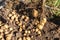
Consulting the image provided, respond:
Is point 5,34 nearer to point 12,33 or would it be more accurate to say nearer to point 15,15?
point 12,33

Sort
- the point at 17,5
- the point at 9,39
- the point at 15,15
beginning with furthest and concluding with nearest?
the point at 17,5 < the point at 15,15 < the point at 9,39

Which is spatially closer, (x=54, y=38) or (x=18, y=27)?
(x=54, y=38)

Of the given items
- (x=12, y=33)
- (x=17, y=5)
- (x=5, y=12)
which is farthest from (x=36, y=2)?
(x=12, y=33)

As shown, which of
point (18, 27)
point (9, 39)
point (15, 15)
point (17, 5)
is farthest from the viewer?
point (17, 5)

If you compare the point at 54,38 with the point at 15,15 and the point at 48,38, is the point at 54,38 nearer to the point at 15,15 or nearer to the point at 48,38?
the point at 48,38

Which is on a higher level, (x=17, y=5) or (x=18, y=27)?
(x=17, y=5)

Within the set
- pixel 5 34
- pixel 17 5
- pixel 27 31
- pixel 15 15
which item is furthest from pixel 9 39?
pixel 17 5
